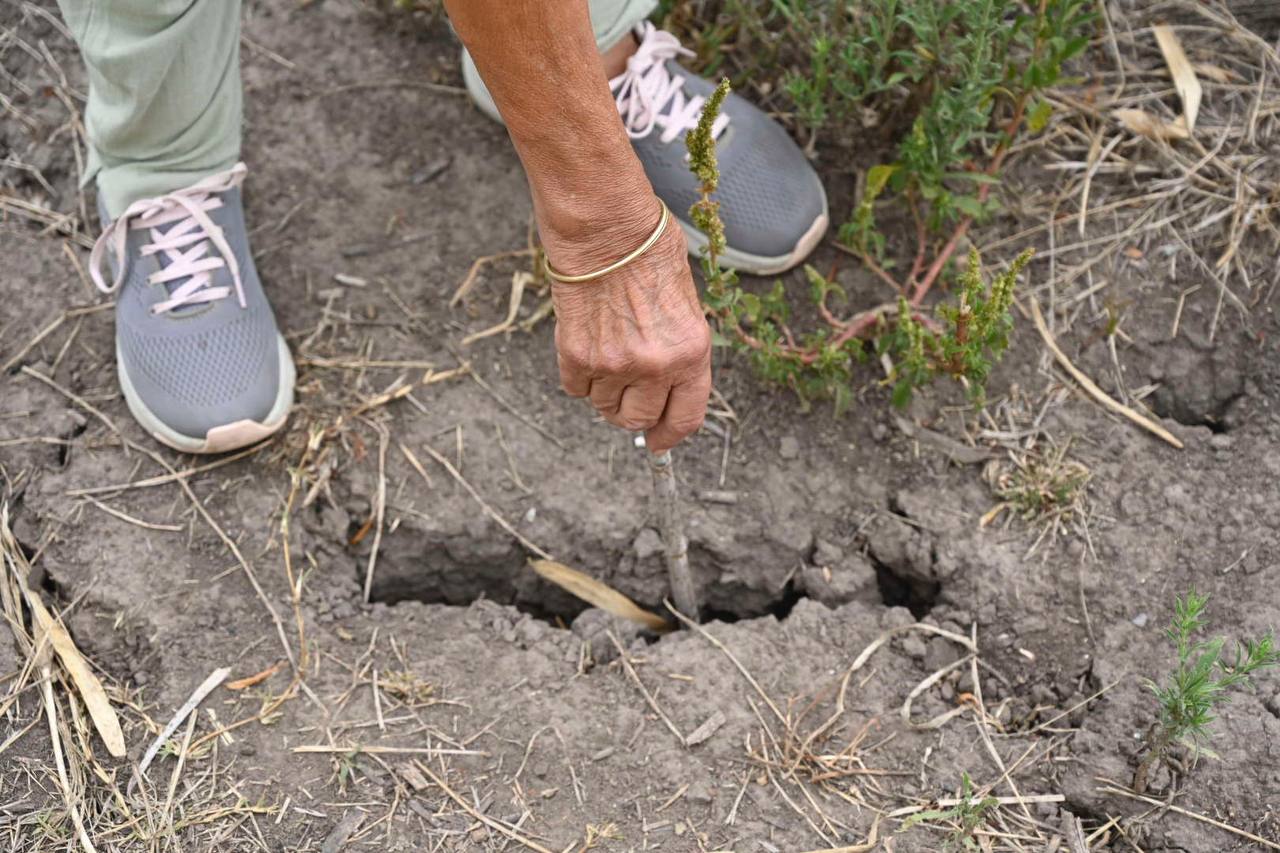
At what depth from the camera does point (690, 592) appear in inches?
96.4

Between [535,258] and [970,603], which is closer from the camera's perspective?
[970,603]

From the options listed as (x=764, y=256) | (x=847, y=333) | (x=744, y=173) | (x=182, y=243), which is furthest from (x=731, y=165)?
(x=182, y=243)

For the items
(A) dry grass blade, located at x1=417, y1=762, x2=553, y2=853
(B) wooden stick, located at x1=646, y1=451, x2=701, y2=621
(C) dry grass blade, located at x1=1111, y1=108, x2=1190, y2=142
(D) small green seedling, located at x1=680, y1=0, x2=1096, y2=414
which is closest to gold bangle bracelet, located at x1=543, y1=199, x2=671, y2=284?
(D) small green seedling, located at x1=680, y1=0, x2=1096, y2=414

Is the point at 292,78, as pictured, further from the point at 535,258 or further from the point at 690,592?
the point at 690,592

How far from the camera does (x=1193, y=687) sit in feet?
6.04

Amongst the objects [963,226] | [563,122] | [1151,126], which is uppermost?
[563,122]

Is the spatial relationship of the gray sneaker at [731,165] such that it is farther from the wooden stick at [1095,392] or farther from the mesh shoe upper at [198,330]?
the mesh shoe upper at [198,330]

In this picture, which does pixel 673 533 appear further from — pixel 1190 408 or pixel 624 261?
pixel 1190 408

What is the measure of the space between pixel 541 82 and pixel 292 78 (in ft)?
5.64

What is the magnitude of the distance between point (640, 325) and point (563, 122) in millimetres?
331

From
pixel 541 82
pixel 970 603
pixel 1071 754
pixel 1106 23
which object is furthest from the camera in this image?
pixel 1106 23

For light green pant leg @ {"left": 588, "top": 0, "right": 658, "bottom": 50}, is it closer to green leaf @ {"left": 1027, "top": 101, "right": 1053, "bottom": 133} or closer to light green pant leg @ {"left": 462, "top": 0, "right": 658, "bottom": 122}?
light green pant leg @ {"left": 462, "top": 0, "right": 658, "bottom": 122}

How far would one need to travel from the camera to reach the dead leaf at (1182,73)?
9.27 ft

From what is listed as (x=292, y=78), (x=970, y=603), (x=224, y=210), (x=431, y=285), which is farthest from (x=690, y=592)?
(x=292, y=78)
